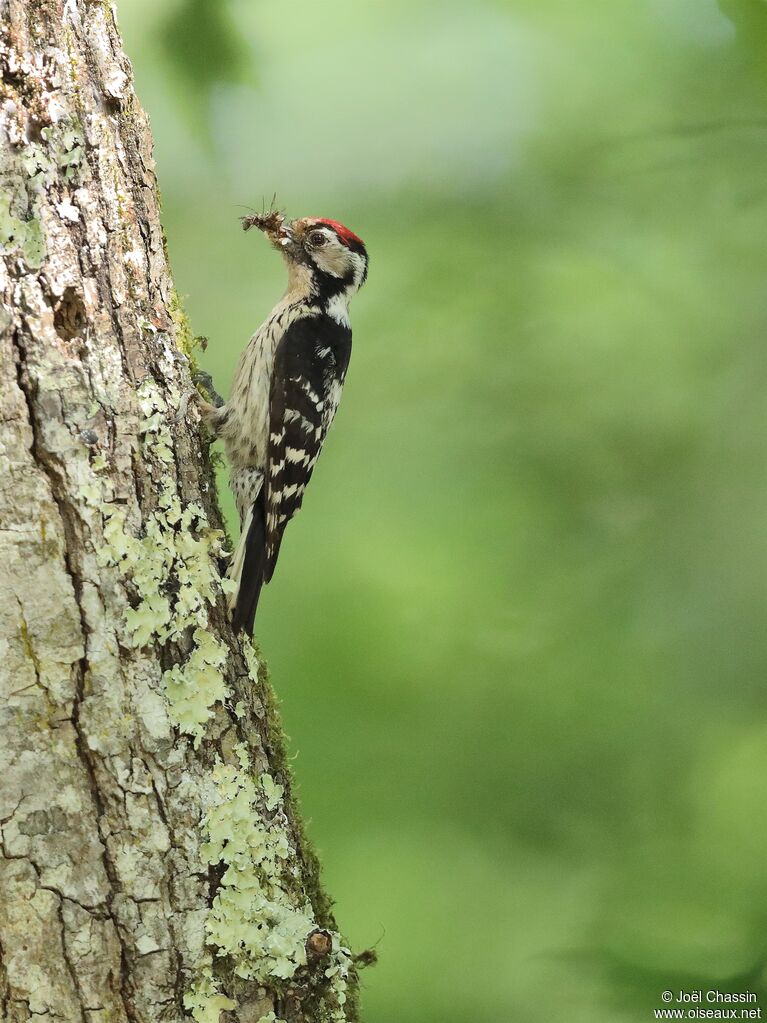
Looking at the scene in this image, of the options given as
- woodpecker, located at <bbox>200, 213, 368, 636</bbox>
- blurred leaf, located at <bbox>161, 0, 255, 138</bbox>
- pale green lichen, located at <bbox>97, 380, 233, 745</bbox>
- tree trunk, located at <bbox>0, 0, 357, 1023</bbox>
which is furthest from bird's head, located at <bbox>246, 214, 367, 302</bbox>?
pale green lichen, located at <bbox>97, 380, 233, 745</bbox>

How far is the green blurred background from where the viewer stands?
3117 mm

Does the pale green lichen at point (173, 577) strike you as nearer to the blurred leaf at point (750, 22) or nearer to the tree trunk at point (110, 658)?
the tree trunk at point (110, 658)

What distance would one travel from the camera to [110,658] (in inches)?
57.7

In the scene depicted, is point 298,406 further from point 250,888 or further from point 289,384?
point 250,888

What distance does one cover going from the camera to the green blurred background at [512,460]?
10.2 feet

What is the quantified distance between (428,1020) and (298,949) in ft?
5.45

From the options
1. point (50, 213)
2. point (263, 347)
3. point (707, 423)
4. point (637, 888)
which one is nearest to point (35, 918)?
point (50, 213)

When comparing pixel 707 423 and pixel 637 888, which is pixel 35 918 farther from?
pixel 707 423

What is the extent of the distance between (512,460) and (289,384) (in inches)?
41.5

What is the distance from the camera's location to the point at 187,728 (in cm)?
152

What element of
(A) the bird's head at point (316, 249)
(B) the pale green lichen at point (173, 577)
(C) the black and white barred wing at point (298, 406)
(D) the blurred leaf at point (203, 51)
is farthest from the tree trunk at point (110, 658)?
(D) the blurred leaf at point (203, 51)

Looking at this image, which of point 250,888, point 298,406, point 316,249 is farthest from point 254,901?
point 316,249

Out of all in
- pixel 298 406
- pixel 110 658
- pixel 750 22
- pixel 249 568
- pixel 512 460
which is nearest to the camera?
A: pixel 110 658

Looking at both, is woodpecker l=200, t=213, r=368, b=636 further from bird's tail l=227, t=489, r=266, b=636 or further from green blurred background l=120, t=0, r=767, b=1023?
green blurred background l=120, t=0, r=767, b=1023
